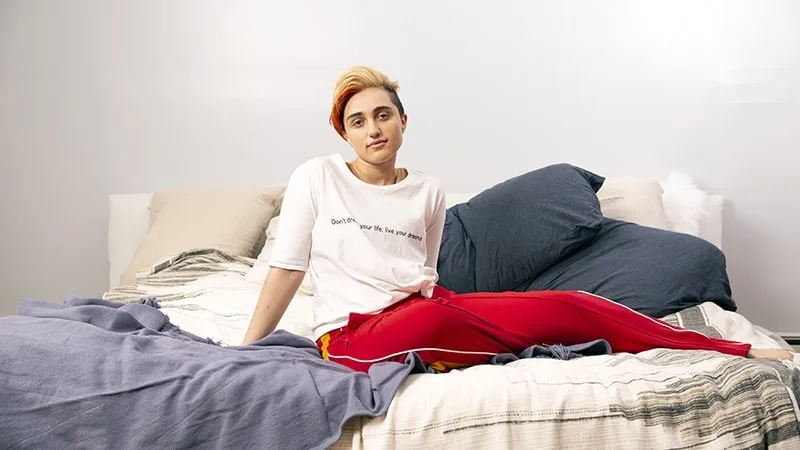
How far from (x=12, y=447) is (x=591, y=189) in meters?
1.92

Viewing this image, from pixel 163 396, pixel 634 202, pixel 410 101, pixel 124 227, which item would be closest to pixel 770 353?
pixel 634 202

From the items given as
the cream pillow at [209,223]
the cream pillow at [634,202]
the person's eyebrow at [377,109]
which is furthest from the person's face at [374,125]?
the cream pillow at [209,223]

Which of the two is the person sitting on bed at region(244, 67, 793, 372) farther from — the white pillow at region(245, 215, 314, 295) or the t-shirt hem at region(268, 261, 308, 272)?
the white pillow at region(245, 215, 314, 295)

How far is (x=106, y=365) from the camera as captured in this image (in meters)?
1.60

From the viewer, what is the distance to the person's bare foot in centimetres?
201

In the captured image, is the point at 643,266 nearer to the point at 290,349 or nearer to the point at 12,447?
the point at 290,349

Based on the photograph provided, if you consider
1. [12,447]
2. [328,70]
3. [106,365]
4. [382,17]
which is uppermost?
[382,17]

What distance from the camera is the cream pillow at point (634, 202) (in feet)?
10.1

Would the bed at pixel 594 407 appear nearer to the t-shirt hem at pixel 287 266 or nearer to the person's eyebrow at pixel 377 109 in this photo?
the t-shirt hem at pixel 287 266

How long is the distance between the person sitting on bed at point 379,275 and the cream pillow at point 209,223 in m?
1.31

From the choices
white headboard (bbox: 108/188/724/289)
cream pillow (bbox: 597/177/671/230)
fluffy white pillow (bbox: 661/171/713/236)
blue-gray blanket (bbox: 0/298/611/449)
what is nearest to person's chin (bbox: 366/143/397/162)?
blue-gray blanket (bbox: 0/298/611/449)

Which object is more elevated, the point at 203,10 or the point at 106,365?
the point at 203,10

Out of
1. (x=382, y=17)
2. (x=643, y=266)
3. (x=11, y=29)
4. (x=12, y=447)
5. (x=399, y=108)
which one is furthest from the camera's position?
(x=11, y=29)

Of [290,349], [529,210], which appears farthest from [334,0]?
[290,349]
